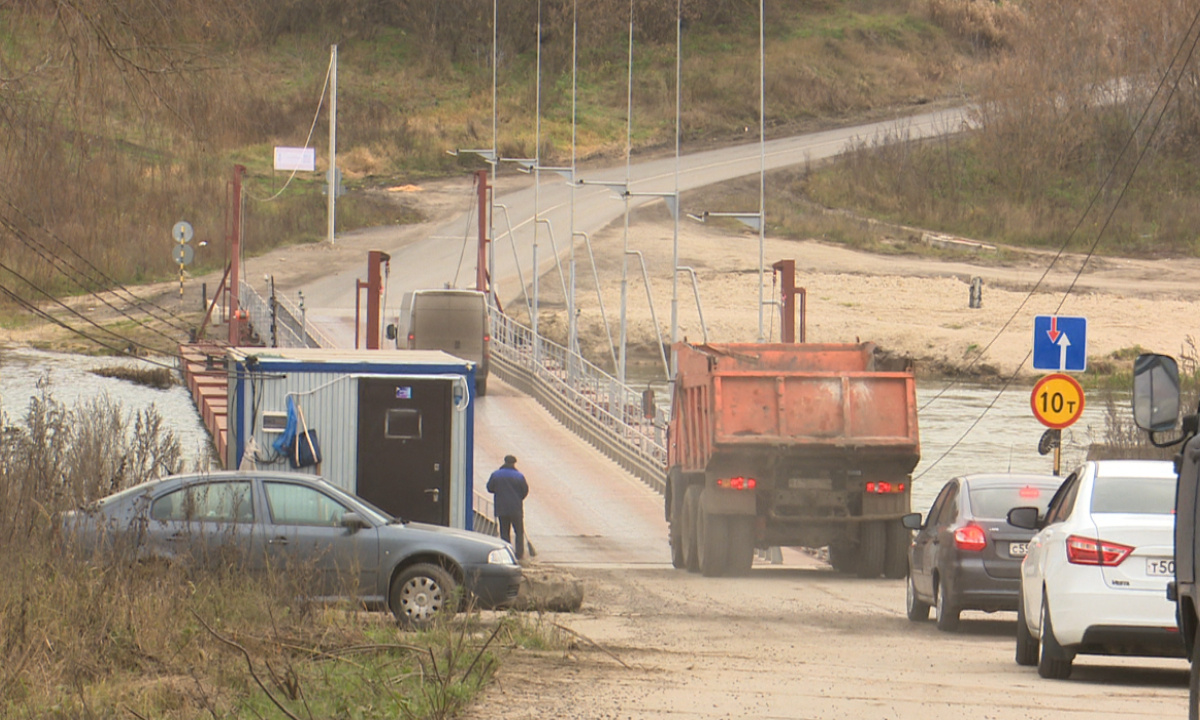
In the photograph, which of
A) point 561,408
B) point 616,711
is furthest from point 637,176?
point 616,711

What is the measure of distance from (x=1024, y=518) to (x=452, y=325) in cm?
3173

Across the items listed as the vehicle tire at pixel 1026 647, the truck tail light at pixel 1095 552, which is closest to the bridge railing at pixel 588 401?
the vehicle tire at pixel 1026 647

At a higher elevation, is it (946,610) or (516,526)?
(516,526)

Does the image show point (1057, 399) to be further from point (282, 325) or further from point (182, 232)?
point (182, 232)

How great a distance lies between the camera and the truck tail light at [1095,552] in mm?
11023

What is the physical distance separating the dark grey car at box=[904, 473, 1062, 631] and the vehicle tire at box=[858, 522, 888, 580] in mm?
5465

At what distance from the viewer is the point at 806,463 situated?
851 inches

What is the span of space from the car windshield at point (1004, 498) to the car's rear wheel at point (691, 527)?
7.41 m

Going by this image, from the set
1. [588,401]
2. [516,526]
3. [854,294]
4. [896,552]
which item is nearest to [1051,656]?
[896,552]

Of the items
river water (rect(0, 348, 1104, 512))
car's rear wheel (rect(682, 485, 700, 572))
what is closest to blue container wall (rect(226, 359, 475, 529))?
car's rear wheel (rect(682, 485, 700, 572))

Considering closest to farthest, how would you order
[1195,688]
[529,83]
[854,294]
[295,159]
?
[1195,688] < [854,294] < [295,159] < [529,83]

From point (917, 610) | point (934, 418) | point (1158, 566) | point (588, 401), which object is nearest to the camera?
point (1158, 566)

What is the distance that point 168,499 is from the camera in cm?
1524

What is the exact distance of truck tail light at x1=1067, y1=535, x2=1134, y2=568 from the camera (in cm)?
1102
